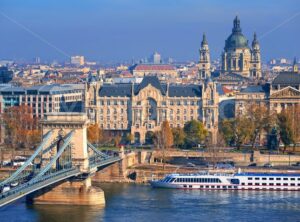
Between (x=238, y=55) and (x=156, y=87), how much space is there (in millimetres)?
26692

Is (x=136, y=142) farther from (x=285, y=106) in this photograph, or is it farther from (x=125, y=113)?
(x=285, y=106)

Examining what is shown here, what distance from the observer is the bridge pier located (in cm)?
3669

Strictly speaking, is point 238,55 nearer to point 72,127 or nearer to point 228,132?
point 228,132

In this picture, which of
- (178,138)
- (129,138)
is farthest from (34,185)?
(129,138)

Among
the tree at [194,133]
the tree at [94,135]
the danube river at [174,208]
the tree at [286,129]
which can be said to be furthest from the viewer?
the tree at [194,133]

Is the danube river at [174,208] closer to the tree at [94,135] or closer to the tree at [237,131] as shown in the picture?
the tree at [237,131]

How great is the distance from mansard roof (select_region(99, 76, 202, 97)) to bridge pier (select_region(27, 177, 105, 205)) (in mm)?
22584

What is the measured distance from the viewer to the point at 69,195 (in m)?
36.9

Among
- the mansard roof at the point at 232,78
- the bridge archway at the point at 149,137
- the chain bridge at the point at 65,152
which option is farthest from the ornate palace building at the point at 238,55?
the chain bridge at the point at 65,152

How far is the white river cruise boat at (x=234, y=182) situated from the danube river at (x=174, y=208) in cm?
85

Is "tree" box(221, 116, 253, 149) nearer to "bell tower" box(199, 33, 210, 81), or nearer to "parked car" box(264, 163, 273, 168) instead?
"parked car" box(264, 163, 273, 168)

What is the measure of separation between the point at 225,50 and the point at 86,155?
48981mm

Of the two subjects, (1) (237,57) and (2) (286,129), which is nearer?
(2) (286,129)

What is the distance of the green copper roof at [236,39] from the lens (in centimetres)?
8519
